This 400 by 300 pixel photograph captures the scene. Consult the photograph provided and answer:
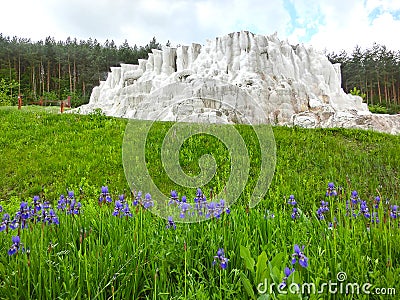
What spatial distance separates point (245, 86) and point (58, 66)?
41036mm

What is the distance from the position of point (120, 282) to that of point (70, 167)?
220 inches

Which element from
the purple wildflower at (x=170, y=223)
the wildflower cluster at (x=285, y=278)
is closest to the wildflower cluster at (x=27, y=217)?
the purple wildflower at (x=170, y=223)

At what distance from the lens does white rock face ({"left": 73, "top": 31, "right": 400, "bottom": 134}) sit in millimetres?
17453

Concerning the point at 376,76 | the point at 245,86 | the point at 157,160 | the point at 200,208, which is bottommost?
the point at 200,208

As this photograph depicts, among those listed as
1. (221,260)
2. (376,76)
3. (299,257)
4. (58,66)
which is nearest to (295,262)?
(299,257)

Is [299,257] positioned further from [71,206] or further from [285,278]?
[71,206]

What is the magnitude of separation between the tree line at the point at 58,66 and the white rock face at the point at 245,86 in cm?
2124

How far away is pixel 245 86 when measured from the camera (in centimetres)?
2088

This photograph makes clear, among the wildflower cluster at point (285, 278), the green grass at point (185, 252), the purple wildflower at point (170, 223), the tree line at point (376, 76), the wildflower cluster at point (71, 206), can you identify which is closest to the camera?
the wildflower cluster at point (285, 278)

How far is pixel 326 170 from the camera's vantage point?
6.39m

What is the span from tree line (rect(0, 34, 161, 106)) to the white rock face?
21.2 meters

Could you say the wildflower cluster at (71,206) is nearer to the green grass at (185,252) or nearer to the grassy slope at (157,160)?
the green grass at (185,252)

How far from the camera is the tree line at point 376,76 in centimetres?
4478

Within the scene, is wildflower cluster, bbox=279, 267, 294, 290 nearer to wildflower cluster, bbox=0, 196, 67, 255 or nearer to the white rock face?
wildflower cluster, bbox=0, 196, 67, 255
